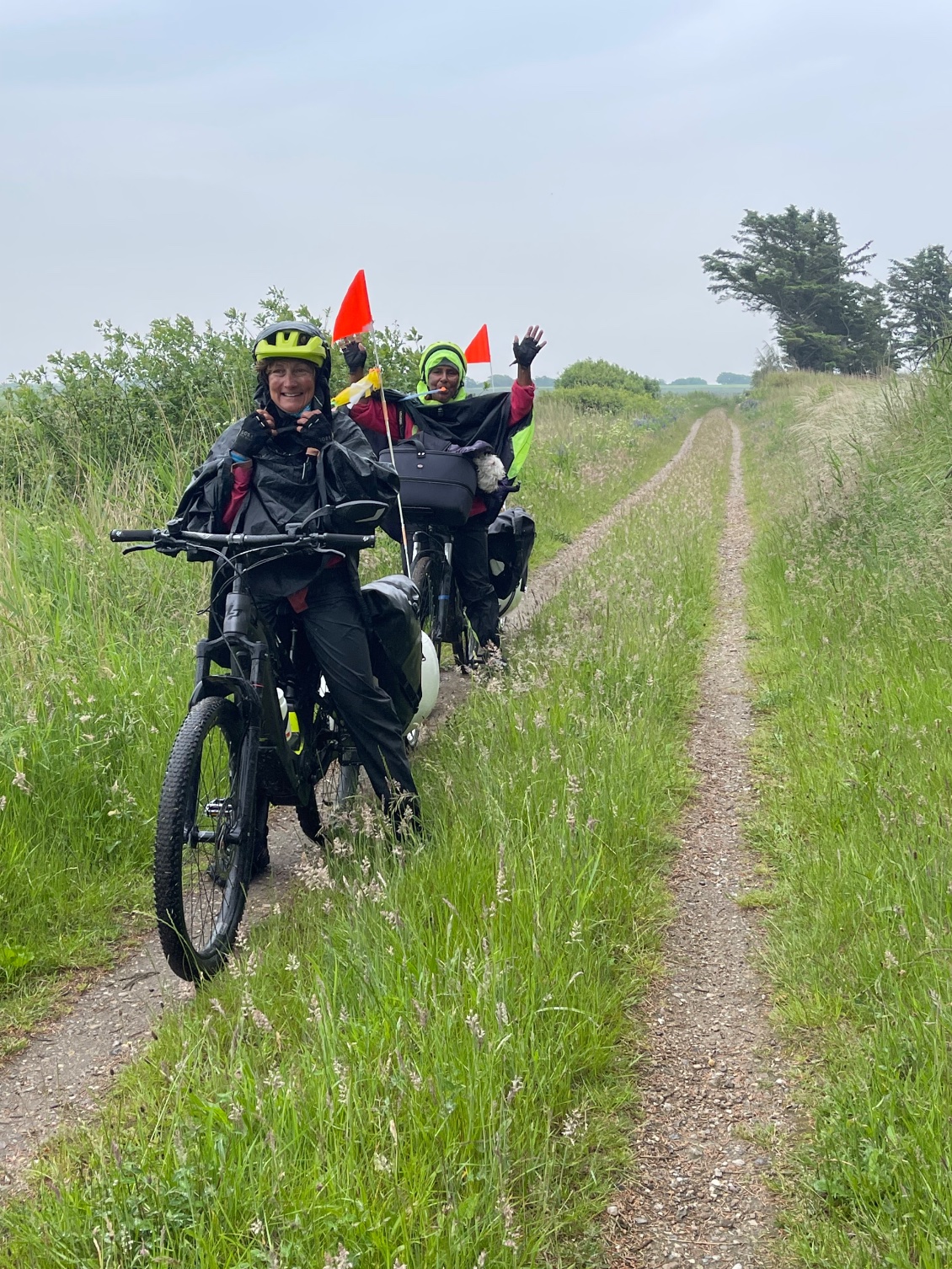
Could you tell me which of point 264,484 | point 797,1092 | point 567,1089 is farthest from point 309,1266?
point 264,484

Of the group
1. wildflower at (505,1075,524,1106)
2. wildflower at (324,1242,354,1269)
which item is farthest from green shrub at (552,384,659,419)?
wildflower at (324,1242,354,1269)

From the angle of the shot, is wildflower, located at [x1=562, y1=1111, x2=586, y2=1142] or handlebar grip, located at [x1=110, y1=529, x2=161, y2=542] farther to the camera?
handlebar grip, located at [x1=110, y1=529, x2=161, y2=542]

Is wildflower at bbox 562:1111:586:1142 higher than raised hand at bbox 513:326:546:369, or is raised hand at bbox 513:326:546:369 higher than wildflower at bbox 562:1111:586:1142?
raised hand at bbox 513:326:546:369

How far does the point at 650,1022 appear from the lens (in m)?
3.33

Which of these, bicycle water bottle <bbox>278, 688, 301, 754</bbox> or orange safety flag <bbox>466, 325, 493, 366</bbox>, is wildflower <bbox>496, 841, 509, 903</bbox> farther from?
orange safety flag <bbox>466, 325, 493, 366</bbox>

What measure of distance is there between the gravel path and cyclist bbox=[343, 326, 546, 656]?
2.81 m

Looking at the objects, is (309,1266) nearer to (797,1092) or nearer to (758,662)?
(797,1092)

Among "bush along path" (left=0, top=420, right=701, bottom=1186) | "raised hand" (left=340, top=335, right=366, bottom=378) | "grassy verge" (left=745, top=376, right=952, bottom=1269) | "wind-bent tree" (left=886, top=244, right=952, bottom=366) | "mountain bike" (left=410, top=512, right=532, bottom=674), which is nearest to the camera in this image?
"grassy verge" (left=745, top=376, right=952, bottom=1269)

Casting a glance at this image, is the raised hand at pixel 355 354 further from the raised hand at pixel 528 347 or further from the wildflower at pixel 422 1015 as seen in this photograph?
the wildflower at pixel 422 1015

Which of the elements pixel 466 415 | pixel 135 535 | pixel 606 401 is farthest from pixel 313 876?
pixel 606 401

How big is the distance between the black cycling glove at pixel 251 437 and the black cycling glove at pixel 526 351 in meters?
2.77

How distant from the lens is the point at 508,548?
7.66m

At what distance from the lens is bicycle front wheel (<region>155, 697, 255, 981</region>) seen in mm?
3275

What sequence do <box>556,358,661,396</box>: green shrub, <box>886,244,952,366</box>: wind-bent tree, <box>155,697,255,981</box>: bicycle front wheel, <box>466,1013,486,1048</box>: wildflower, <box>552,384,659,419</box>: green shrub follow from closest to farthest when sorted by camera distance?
<box>466,1013,486,1048</box>: wildflower → <box>155,697,255,981</box>: bicycle front wheel → <box>886,244,952,366</box>: wind-bent tree → <box>552,384,659,419</box>: green shrub → <box>556,358,661,396</box>: green shrub
